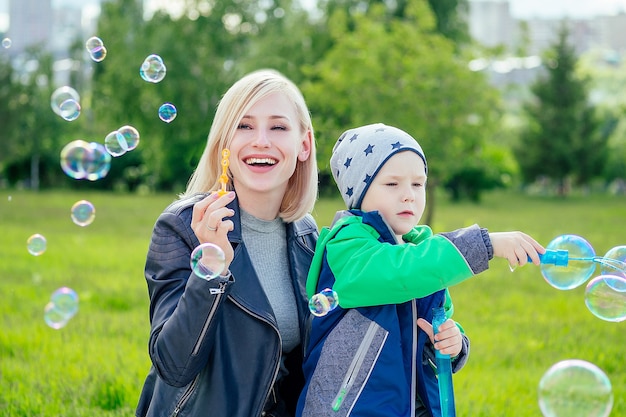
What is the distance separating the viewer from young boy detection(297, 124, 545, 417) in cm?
260

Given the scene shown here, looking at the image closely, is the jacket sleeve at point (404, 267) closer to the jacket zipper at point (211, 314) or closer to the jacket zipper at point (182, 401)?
the jacket zipper at point (211, 314)

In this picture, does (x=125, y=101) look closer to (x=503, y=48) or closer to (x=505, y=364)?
(x=503, y=48)

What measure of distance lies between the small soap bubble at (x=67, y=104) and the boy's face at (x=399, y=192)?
2357mm

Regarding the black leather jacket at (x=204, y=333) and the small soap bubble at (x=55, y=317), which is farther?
the small soap bubble at (x=55, y=317)

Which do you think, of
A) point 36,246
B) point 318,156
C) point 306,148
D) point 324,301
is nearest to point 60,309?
point 36,246

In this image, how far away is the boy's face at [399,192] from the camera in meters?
2.80

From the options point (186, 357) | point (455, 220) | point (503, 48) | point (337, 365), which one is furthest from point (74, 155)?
point (455, 220)

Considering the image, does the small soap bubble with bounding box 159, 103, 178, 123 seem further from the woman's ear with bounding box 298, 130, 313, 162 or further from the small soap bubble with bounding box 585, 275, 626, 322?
the small soap bubble with bounding box 585, 275, 626, 322

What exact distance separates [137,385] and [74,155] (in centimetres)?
142

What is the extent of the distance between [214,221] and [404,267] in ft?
2.04

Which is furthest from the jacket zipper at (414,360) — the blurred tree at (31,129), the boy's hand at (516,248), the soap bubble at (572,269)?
the blurred tree at (31,129)

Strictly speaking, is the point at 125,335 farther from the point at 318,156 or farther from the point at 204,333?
the point at 318,156

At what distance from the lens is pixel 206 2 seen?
29875 millimetres

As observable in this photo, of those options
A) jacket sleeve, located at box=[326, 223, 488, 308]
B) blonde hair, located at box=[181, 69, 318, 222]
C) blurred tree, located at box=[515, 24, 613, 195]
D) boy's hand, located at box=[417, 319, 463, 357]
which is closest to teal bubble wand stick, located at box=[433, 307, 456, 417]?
boy's hand, located at box=[417, 319, 463, 357]
